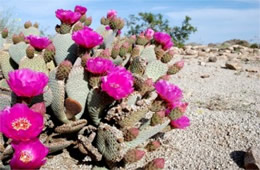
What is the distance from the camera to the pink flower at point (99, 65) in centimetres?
188

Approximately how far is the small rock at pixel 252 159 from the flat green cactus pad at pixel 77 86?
97 centimetres

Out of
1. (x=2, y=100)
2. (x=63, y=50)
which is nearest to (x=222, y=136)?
(x=63, y=50)

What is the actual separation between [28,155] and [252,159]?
Answer: 1290 mm

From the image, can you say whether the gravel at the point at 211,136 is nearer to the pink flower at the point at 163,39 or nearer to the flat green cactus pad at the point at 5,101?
the flat green cactus pad at the point at 5,101

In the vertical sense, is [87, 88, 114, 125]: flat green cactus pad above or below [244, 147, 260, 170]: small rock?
above

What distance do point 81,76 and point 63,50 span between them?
1.00ft

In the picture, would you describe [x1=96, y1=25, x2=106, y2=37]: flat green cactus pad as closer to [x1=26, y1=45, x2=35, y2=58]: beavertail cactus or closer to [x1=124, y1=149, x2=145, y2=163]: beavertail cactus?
[x1=26, y1=45, x2=35, y2=58]: beavertail cactus

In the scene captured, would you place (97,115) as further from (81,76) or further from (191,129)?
(191,129)

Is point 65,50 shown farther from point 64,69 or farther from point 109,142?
point 109,142

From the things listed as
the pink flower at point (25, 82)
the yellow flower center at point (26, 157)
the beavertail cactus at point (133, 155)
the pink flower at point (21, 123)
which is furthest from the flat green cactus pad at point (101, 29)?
the yellow flower center at point (26, 157)

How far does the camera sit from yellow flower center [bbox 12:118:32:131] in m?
1.42

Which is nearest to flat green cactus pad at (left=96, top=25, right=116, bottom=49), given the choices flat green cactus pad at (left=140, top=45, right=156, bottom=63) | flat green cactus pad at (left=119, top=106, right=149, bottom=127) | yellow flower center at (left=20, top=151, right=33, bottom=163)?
flat green cactus pad at (left=140, top=45, right=156, bottom=63)

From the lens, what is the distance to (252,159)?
Result: 7.07 feet

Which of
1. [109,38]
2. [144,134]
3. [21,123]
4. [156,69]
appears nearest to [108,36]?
[109,38]
